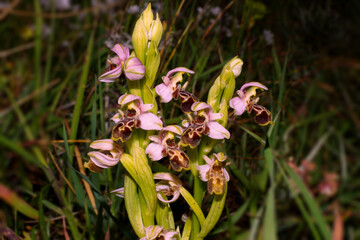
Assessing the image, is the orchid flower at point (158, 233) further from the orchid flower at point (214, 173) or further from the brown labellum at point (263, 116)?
the brown labellum at point (263, 116)

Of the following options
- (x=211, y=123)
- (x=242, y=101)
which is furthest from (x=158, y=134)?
(x=242, y=101)

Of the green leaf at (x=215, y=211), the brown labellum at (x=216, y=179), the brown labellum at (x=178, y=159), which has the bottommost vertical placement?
the green leaf at (x=215, y=211)

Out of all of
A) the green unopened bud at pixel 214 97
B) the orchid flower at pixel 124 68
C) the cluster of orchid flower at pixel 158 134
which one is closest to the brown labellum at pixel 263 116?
the cluster of orchid flower at pixel 158 134

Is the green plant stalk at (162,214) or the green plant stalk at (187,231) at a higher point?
the green plant stalk at (162,214)

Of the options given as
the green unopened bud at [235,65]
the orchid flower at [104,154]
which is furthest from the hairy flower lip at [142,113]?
the green unopened bud at [235,65]

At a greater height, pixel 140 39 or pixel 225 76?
pixel 140 39

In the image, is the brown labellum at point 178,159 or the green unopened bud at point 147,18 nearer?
the brown labellum at point 178,159

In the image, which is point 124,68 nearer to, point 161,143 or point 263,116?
point 161,143

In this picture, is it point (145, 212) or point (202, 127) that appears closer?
point (202, 127)
